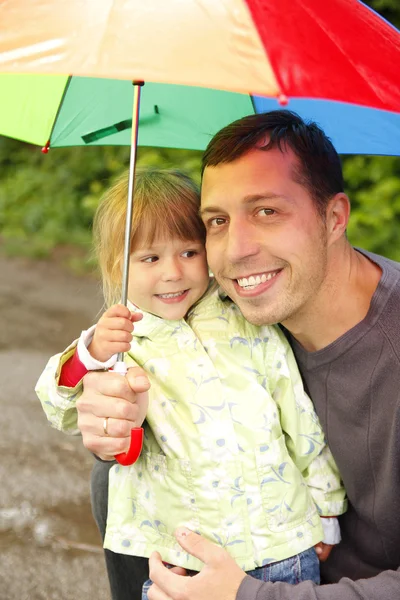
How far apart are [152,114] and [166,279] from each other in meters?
0.83

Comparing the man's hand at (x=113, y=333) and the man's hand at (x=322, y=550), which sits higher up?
the man's hand at (x=113, y=333)

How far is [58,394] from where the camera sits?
7.19 ft

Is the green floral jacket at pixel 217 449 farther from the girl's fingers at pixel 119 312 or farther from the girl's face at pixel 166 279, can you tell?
the girl's fingers at pixel 119 312

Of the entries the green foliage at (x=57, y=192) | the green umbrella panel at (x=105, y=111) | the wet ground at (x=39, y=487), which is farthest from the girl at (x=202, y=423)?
the green foliage at (x=57, y=192)

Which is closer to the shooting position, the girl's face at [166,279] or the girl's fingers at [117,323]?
the girl's fingers at [117,323]

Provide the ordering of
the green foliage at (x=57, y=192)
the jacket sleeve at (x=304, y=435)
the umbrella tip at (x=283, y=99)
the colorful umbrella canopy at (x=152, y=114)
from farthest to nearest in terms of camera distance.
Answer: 1. the green foliage at (x=57, y=192)
2. the colorful umbrella canopy at (x=152, y=114)
3. the jacket sleeve at (x=304, y=435)
4. the umbrella tip at (x=283, y=99)

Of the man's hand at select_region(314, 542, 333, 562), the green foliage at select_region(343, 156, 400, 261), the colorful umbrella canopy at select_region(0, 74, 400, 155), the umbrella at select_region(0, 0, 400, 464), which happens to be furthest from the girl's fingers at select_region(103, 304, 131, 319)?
the green foliage at select_region(343, 156, 400, 261)

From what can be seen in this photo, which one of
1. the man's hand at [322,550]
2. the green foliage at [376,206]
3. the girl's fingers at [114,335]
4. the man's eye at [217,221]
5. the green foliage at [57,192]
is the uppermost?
the man's eye at [217,221]

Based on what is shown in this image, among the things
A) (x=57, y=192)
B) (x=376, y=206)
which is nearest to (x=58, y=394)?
(x=376, y=206)

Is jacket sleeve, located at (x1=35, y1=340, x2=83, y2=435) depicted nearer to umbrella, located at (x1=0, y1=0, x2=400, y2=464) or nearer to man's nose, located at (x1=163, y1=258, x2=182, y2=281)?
man's nose, located at (x1=163, y1=258, x2=182, y2=281)

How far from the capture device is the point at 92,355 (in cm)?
214

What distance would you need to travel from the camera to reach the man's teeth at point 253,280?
2.38m

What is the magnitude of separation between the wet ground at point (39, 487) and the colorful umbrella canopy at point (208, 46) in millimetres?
2342

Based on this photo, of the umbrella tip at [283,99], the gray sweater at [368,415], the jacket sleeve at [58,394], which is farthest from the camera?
the gray sweater at [368,415]
